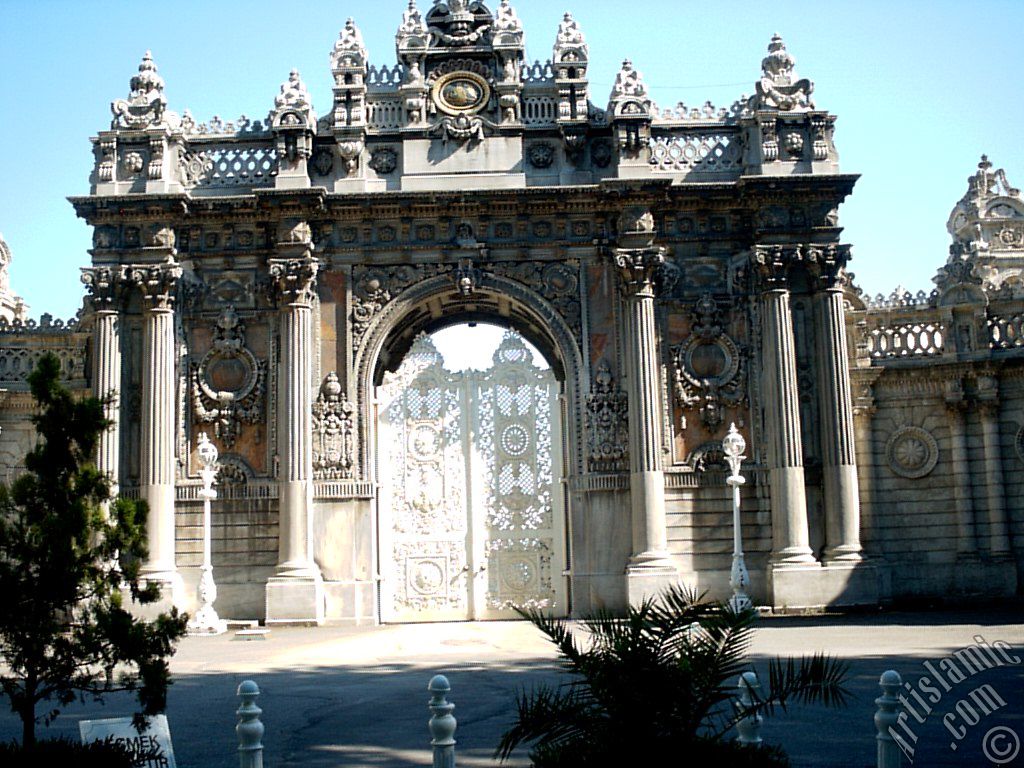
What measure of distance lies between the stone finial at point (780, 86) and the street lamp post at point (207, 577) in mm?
13064

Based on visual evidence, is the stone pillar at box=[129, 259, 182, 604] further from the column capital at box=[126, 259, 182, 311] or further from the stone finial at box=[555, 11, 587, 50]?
the stone finial at box=[555, 11, 587, 50]

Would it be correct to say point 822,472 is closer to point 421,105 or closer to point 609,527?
point 609,527

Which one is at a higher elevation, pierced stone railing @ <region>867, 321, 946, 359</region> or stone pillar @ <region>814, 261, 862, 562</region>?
pierced stone railing @ <region>867, 321, 946, 359</region>

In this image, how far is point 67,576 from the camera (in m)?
9.39

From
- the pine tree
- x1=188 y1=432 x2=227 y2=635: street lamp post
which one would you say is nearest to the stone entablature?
x1=188 y1=432 x2=227 y2=635: street lamp post

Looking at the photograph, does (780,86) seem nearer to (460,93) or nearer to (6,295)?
(460,93)

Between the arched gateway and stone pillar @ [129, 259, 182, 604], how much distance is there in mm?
60

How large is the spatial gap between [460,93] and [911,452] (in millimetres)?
11890

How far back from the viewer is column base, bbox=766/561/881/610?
2380cm

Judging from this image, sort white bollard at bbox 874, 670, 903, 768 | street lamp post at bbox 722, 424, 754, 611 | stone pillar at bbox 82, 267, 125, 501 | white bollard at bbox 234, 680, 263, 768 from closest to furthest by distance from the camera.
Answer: white bollard at bbox 874, 670, 903, 768, white bollard at bbox 234, 680, 263, 768, street lamp post at bbox 722, 424, 754, 611, stone pillar at bbox 82, 267, 125, 501

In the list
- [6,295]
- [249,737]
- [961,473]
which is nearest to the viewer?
[249,737]

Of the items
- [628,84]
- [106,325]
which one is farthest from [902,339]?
[106,325]

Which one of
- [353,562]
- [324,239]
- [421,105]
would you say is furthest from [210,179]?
[353,562]

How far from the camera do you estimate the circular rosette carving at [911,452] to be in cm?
2547
